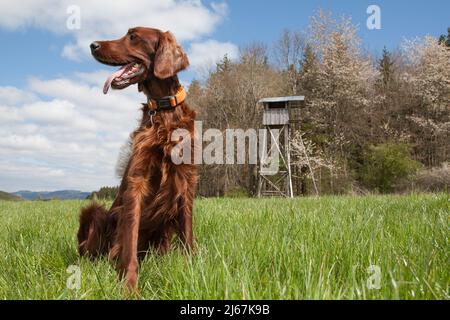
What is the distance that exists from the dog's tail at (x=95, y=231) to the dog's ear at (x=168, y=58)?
1238 mm

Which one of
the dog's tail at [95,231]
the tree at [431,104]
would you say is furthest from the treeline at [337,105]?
the dog's tail at [95,231]

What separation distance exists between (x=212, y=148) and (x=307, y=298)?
84.2 ft

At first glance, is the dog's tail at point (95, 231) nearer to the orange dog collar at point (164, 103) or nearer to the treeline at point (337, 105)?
the orange dog collar at point (164, 103)

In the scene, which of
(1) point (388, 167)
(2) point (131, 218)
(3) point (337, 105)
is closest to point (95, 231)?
(2) point (131, 218)

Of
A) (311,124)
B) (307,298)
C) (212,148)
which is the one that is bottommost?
(307,298)

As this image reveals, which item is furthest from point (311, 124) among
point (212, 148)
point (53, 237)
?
point (53, 237)

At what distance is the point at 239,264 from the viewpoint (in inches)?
80.9

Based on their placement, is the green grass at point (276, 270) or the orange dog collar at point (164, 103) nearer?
the green grass at point (276, 270)

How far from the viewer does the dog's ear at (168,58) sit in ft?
10.0

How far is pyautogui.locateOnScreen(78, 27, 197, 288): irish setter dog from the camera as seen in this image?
2.84 meters

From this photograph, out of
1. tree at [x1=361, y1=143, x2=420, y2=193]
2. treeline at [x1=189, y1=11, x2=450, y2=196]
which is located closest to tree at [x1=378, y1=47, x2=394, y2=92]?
treeline at [x1=189, y1=11, x2=450, y2=196]

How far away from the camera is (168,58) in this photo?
10.2ft
